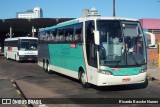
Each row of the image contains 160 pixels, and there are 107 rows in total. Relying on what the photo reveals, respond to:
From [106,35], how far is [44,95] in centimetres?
331

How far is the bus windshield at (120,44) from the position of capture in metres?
13.4

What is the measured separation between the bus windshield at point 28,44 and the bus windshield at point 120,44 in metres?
21.3

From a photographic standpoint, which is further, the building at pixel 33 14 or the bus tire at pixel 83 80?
the building at pixel 33 14

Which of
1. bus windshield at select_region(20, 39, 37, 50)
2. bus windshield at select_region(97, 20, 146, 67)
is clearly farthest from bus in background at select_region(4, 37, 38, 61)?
bus windshield at select_region(97, 20, 146, 67)

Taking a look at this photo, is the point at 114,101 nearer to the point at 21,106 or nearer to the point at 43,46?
the point at 21,106

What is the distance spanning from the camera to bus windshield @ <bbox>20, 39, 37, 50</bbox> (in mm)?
34531

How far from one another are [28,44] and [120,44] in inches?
865

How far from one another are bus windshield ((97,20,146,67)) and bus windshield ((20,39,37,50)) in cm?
2130

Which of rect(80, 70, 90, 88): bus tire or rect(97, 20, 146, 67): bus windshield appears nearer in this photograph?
rect(97, 20, 146, 67): bus windshield

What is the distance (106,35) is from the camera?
13664 millimetres

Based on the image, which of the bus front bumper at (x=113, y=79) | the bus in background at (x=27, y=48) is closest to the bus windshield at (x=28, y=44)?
the bus in background at (x=27, y=48)

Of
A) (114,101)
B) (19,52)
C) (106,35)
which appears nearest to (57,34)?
(106,35)

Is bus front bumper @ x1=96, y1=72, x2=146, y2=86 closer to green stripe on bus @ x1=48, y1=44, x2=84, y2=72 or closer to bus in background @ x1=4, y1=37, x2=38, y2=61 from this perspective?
green stripe on bus @ x1=48, y1=44, x2=84, y2=72

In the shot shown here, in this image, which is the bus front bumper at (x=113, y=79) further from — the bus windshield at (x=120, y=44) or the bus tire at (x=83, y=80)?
the bus tire at (x=83, y=80)
